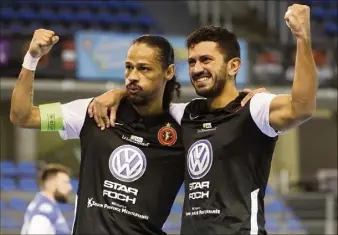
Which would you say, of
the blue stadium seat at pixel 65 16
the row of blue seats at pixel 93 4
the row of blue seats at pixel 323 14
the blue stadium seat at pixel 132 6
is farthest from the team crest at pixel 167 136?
the row of blue seats at pixel 323 14

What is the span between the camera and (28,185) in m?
12.5

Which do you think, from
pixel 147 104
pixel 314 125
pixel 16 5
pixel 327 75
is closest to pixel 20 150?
pixel 16 5

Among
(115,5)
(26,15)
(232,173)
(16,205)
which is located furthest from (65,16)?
(232,173)

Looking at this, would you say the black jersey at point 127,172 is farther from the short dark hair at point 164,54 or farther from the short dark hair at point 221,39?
the short dark hair at point 221,39

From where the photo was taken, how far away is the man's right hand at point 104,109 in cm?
377

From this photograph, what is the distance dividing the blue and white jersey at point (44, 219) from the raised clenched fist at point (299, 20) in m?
3.68

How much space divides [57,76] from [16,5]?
273 centimetres

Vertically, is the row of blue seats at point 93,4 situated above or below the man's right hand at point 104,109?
above

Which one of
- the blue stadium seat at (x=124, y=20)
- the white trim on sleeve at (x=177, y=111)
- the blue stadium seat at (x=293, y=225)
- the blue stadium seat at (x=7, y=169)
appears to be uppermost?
the blue stadium seat at (x=124, y=20)

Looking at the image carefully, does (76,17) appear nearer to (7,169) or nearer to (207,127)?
(7,169)

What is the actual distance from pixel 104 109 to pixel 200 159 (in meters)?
0.68

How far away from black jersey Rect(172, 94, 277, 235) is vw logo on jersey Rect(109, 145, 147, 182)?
356 mm

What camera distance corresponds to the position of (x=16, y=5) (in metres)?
15.2

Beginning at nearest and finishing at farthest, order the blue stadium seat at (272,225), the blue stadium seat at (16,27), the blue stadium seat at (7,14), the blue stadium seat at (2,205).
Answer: the blue stadium seat at (2,205)
the blue stadium seat at (272,225)
the blue stadium seat at (16,27)
the blue stadium seat at (7,14)
